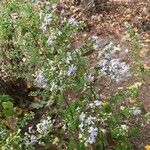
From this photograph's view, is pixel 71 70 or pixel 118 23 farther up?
pixel 71 70

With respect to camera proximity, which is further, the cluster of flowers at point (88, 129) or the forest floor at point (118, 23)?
the forest floor at point (118, 23)

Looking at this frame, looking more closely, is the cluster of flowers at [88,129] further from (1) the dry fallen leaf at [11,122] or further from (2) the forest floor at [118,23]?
(2) the forest floor at [118,23]

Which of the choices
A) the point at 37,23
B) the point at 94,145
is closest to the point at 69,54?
the point at 37,23

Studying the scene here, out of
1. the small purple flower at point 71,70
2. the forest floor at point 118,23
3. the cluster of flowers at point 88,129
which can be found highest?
the small purple flower at point 71,70

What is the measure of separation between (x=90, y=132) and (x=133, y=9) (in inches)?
155

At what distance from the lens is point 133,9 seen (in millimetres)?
7594

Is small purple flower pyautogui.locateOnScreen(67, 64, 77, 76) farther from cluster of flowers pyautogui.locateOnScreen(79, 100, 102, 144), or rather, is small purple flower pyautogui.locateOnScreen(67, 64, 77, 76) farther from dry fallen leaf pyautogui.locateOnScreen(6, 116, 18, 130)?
dry fallen leaf pyautogui.locateOnScreen(6, 116, 18, 130)

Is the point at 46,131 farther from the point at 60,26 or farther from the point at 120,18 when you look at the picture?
the point at 120,18

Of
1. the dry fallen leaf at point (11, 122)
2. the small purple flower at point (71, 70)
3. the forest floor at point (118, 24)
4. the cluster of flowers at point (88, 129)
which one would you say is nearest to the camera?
the cluster of flowers at point (88, 129)

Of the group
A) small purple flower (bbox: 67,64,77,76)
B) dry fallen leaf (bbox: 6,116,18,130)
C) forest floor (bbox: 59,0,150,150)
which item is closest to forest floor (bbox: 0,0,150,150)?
forest floor (bbox: 59,0,150,150)

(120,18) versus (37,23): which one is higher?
(37,23)

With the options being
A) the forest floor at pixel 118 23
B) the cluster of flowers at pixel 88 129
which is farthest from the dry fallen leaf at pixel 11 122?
the forest floor at pixel 118 23

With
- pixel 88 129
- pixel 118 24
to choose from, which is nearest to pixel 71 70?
pixel 88 129

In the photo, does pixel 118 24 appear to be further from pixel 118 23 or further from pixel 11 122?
pixel 11 122
